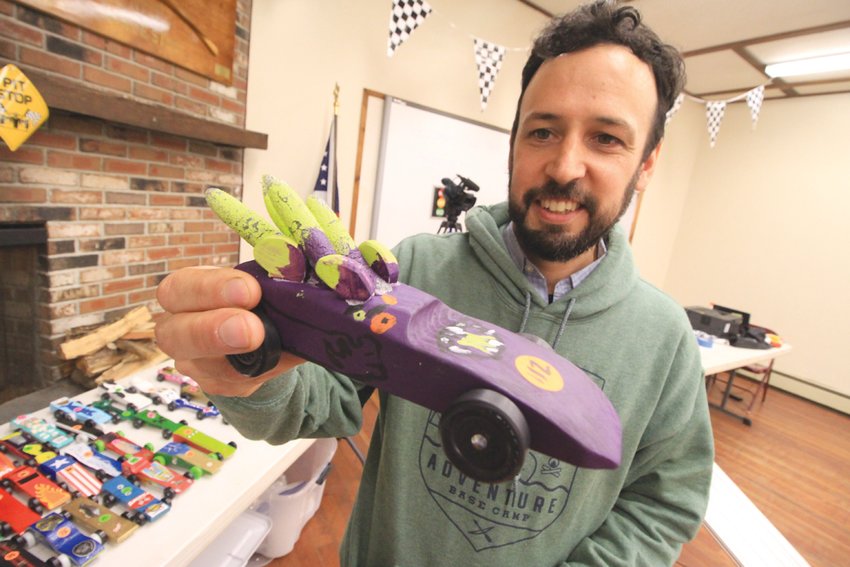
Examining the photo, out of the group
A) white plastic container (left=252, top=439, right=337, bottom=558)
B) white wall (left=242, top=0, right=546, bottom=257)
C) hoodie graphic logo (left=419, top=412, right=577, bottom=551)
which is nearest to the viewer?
hoodie graphic logo (left=419, top=412, right=577, bottom=551)

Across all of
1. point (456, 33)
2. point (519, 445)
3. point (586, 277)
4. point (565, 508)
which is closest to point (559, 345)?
point (586, 277)

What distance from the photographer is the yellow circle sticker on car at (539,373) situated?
1.47 feet

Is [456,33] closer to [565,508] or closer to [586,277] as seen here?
[586,277]

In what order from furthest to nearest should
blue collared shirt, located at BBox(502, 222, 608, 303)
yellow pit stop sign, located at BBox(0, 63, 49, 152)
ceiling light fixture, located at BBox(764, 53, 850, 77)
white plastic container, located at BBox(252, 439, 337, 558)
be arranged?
ceiling light fixture, located at BBox(764, 53, 850, 77) < white plastic container, located at BBox(252, 439, 337, 558) < yellow pit stop sign, located at BBox(0, 63, 49, 152) < blue collared shirt, located at BBox(502, 222, 608, 303)

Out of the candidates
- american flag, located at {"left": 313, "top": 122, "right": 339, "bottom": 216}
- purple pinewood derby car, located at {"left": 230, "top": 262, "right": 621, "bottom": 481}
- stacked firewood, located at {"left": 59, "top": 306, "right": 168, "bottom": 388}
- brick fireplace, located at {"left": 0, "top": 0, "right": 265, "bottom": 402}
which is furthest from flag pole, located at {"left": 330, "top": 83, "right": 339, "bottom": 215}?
purple pinewood derby car, located at {"left": 230, "top": 262, "right": 621, "bottom": 481}

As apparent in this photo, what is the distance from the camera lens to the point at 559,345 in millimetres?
737

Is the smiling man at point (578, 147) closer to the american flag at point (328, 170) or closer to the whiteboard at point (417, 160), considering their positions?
the american flag at point (328, 170)

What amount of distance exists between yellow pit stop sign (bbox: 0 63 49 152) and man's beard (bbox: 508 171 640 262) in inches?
54.9

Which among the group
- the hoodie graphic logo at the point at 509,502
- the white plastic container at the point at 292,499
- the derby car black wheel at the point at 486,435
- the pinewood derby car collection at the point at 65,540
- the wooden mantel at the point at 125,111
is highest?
the wooden mantel at the point at 125,111

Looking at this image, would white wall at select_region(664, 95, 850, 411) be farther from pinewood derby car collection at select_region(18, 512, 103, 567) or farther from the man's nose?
pinewood derby car collection at select_region(18, 512, 103, 567)

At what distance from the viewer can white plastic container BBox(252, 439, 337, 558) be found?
1557 mm

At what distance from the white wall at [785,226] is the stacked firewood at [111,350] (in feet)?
17.5

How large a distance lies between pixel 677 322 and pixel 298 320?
680mm

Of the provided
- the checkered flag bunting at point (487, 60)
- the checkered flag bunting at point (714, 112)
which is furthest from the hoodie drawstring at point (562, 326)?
the checkered flag bunting at point (714, 112)
